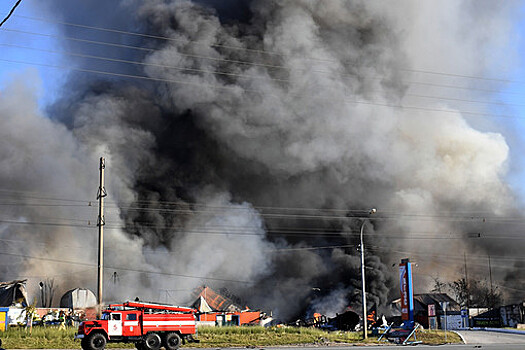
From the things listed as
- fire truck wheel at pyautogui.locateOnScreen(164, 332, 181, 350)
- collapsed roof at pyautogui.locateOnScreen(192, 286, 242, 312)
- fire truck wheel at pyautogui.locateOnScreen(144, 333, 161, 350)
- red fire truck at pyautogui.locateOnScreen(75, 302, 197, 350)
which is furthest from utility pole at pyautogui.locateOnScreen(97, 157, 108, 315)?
collapsed roof at pyautogui.locateOnScreen(192, 286, 242, 312)

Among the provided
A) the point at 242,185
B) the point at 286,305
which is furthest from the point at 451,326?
the point at 242,185

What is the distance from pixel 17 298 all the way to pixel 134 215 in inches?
667

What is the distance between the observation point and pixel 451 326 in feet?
216

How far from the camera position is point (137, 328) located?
2788cm

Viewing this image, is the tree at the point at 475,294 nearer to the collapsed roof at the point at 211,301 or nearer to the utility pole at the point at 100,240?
the collapsed roof at the point at 211,301

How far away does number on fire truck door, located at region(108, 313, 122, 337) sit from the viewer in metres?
27.4

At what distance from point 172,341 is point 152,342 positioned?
0.98 meters

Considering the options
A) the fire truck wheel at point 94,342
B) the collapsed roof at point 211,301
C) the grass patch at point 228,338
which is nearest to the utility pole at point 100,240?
the grass patch at point 228,338

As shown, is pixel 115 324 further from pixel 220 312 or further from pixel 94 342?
pixel 220 312

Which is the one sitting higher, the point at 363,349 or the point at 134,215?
the point at 134,215

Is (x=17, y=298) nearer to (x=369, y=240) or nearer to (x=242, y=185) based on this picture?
(x=242, y=185)

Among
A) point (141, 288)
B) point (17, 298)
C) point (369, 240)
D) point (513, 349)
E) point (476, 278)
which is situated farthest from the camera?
point (476, 278)

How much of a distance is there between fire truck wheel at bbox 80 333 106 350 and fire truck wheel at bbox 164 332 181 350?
278cm

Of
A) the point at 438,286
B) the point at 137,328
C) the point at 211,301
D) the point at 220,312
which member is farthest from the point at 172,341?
the point at 438,286
